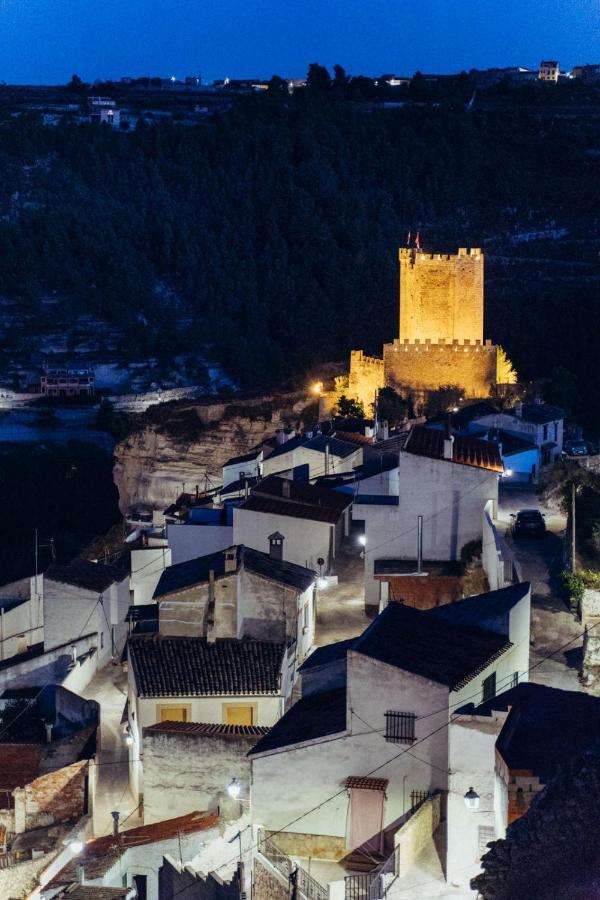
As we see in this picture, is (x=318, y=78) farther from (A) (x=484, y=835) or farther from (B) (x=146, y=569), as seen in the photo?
(A) (x=484, y=835)

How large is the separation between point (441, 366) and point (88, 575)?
11178 mm

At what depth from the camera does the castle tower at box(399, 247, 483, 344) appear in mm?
30094

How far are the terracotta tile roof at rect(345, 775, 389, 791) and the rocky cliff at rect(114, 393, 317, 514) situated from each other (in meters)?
18.6

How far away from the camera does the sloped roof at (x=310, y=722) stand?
12664 mm

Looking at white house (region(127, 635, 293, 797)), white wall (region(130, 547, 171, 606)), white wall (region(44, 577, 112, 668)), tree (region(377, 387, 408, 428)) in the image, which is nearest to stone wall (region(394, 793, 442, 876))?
white house (region(127, 635, 293, 797))

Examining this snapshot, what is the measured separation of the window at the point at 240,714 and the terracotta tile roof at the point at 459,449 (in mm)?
4042

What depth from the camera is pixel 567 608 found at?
15.8m

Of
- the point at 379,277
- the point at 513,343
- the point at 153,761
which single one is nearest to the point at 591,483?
the point at 153,761

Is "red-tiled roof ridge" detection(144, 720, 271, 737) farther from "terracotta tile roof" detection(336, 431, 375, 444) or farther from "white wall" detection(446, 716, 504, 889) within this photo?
"terracotta tile roof" detection(336, 431, 375, 444)

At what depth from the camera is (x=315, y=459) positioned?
24000 millimetres

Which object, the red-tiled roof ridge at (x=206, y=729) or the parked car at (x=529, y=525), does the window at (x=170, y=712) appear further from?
the parked car at (x=529, y=525)

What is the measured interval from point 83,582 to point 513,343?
20485 millimetres

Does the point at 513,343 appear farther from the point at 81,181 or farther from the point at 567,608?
the point at 81,181

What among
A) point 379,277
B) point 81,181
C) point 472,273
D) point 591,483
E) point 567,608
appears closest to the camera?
point 567,608
